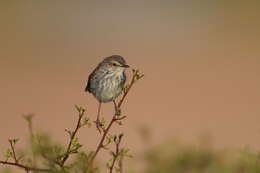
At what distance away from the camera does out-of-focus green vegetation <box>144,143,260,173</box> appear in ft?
19.0

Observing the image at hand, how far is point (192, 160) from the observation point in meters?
6.09

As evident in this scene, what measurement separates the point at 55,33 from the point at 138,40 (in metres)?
3.84

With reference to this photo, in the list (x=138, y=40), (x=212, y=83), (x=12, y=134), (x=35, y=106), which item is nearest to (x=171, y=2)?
(x=138, y=40)

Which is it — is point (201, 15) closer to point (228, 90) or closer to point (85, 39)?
point (85, 39)

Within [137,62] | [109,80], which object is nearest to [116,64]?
[109,80]

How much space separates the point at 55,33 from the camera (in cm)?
3066

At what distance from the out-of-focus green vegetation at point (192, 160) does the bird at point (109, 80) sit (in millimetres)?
724

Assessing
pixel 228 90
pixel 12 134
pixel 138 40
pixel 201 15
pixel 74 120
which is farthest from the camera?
pixel 201 15

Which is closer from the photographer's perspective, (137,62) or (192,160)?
(192,160)

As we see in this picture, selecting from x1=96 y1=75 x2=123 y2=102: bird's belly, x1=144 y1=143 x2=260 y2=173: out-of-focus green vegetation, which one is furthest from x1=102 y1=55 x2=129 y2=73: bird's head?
x1=144 y1=143 x2=260 y2=173: out-of-focus green vegetation

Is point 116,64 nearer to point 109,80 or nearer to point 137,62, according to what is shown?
point 109,80

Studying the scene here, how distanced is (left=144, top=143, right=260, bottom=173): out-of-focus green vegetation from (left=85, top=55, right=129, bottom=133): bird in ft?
2.38

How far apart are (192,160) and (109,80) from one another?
4.69 feet

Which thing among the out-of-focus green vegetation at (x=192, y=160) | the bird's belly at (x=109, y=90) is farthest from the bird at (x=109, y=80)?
the out-of-focus green vegetation at (x=192, y=160)
